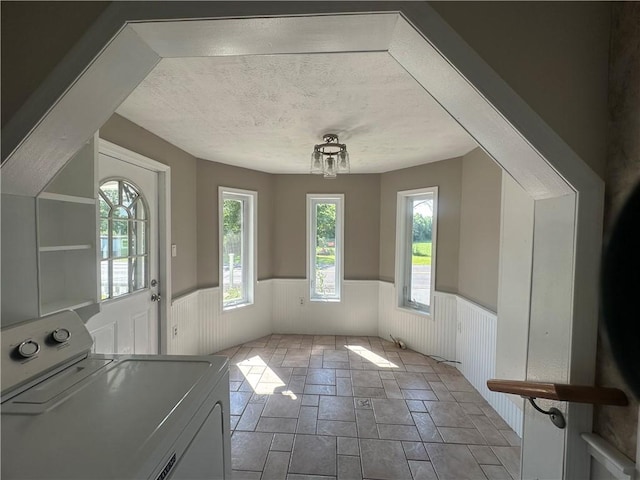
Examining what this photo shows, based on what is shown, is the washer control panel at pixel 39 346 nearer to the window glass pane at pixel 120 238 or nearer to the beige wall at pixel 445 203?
the window glass pane at pixel 120 238

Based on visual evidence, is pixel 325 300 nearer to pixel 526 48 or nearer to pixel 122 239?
pixel 122 239

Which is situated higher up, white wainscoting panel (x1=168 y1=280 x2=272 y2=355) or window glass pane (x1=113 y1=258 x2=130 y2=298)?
window glass pane (x1=113 y1=258 x2=130 y2=298)

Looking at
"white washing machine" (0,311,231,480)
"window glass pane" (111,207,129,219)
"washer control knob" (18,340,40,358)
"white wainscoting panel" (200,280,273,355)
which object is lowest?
"white wainscoting panel" (200,280,273,355)

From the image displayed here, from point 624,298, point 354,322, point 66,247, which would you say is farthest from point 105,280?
point 354,322

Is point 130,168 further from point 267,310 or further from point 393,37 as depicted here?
point 267,310

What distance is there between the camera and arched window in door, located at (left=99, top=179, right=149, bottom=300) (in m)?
1.99

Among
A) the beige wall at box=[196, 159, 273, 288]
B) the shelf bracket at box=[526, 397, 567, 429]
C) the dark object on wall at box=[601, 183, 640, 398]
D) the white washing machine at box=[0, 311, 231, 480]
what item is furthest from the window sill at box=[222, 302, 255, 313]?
the dark object on wall at box=[601, 183, 640, 398]

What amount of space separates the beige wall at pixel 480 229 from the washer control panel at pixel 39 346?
2727 mm

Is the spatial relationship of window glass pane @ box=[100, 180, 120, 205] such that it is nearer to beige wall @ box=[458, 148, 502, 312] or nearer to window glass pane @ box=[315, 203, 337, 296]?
window glass pane @ box=[315, 203, 337, 296]

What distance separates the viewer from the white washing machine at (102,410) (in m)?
0.62

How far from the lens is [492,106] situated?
83cm

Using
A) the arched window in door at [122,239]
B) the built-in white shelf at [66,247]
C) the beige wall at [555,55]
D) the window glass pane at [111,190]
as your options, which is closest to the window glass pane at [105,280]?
the arched window in door at [122,239]

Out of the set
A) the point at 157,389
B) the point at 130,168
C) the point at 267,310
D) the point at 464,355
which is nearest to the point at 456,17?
the point at 157,389

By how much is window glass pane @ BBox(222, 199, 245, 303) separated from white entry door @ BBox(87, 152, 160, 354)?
1045 millimetres
